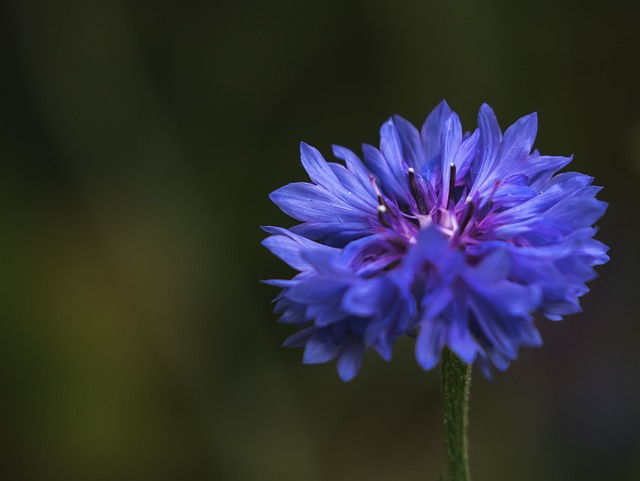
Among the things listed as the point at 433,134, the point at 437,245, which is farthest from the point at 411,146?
the point at 437,245

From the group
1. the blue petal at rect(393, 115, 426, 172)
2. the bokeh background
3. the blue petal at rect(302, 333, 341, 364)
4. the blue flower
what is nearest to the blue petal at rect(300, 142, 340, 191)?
the blue flower

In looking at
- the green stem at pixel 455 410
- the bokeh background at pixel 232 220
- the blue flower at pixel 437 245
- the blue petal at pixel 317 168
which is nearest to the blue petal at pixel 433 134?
the blue flower at pixel 437 245

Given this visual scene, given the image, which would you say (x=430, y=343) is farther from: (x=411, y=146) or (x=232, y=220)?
(x=232, y=220)

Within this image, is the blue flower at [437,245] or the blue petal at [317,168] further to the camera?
the blue petal at [317,168]

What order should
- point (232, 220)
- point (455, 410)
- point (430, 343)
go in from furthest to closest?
point (232, 220) < point (455, 410) < point (430, 343)

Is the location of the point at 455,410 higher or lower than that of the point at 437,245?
lower

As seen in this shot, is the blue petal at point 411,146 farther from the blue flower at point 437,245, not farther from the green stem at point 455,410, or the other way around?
the green stem at point 455,410
